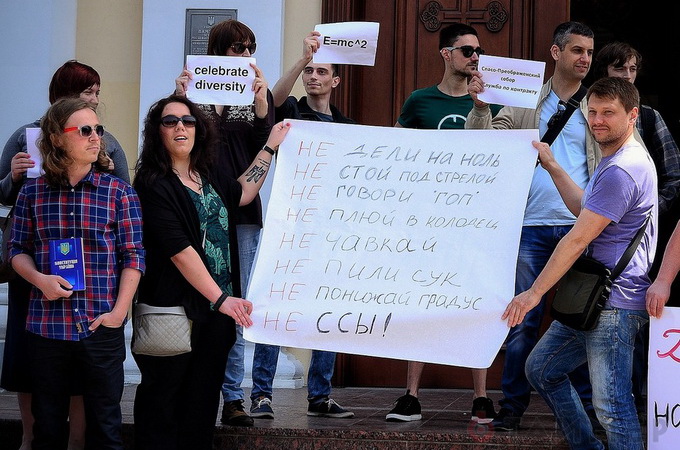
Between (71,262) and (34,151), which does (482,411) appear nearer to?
(71,262)

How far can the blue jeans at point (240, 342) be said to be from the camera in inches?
210

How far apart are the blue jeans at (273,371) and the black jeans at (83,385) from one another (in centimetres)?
117

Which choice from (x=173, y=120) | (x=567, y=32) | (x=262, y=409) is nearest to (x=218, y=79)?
(x=173, y=120)

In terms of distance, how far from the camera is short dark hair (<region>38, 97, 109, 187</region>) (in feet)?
15.0

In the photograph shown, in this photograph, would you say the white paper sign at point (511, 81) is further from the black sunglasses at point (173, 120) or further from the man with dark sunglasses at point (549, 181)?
the black sunglasses at point (173, 120)

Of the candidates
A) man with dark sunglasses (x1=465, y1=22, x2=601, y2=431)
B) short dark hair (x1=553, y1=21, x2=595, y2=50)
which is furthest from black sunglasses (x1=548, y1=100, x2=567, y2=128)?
short dark hair (x1=553, y1=21, x2=595, y2=50)

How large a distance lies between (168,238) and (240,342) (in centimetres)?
103

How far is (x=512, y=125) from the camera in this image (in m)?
5.59

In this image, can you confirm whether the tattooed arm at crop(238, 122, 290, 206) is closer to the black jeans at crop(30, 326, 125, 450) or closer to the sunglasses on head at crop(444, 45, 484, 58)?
the black jeans at crop(30, 326, 125, 450)

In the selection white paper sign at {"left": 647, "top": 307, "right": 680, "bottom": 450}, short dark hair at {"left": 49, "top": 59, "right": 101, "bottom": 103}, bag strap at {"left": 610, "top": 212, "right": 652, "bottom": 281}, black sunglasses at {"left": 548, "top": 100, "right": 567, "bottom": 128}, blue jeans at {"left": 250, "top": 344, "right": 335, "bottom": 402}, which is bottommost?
blue jeans at {"left": 250, "top": 344, "right": 335, "bottom": 402}

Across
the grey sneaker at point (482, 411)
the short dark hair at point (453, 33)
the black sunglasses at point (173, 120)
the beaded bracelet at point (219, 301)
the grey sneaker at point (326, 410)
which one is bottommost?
the grey sneaker at point (326, 410)

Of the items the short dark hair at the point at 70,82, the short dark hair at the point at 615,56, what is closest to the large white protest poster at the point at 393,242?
the short dark hair at the point at 70,82

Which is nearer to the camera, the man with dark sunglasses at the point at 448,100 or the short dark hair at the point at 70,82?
the short dark hair at the point at 70,82

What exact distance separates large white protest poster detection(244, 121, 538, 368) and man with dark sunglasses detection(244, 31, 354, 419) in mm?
628
